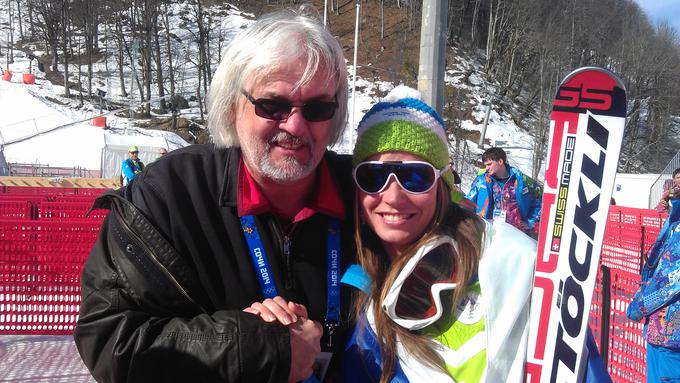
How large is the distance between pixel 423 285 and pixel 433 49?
3822 millimetres

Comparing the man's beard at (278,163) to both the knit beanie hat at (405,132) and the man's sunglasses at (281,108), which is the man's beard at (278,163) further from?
the knit beanie hat at (405,132)

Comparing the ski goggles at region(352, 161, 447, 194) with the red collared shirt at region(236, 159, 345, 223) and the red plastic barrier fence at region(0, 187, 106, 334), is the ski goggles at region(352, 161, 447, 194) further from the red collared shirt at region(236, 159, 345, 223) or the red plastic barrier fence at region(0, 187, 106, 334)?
the red plastic barrier fence at region(0, 187, 106, 334)

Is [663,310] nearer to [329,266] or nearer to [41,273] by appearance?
[329,266]

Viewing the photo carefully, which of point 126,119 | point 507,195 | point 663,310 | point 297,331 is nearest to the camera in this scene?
point 297,331

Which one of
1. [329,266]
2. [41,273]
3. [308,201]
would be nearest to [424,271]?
[329,266]

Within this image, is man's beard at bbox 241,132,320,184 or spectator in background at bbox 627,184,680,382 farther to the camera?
spectator in background at bbox 627,184,680,382

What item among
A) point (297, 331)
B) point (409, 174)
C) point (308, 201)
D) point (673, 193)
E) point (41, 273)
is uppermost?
point (409, 174)

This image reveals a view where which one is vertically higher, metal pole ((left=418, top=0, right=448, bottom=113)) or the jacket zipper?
metal pole ((left=418, top=0, right=448, bottom=113))

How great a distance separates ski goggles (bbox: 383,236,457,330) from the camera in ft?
5.76

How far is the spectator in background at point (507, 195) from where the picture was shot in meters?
6.46

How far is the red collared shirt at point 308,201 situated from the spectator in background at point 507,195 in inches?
194

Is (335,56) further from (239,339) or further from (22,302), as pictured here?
(22,302)

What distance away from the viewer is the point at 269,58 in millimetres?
1809

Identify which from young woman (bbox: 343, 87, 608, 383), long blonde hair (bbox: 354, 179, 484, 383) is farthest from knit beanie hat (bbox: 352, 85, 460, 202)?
long blonde hair (bbox: 354, 179, 484, 383)
